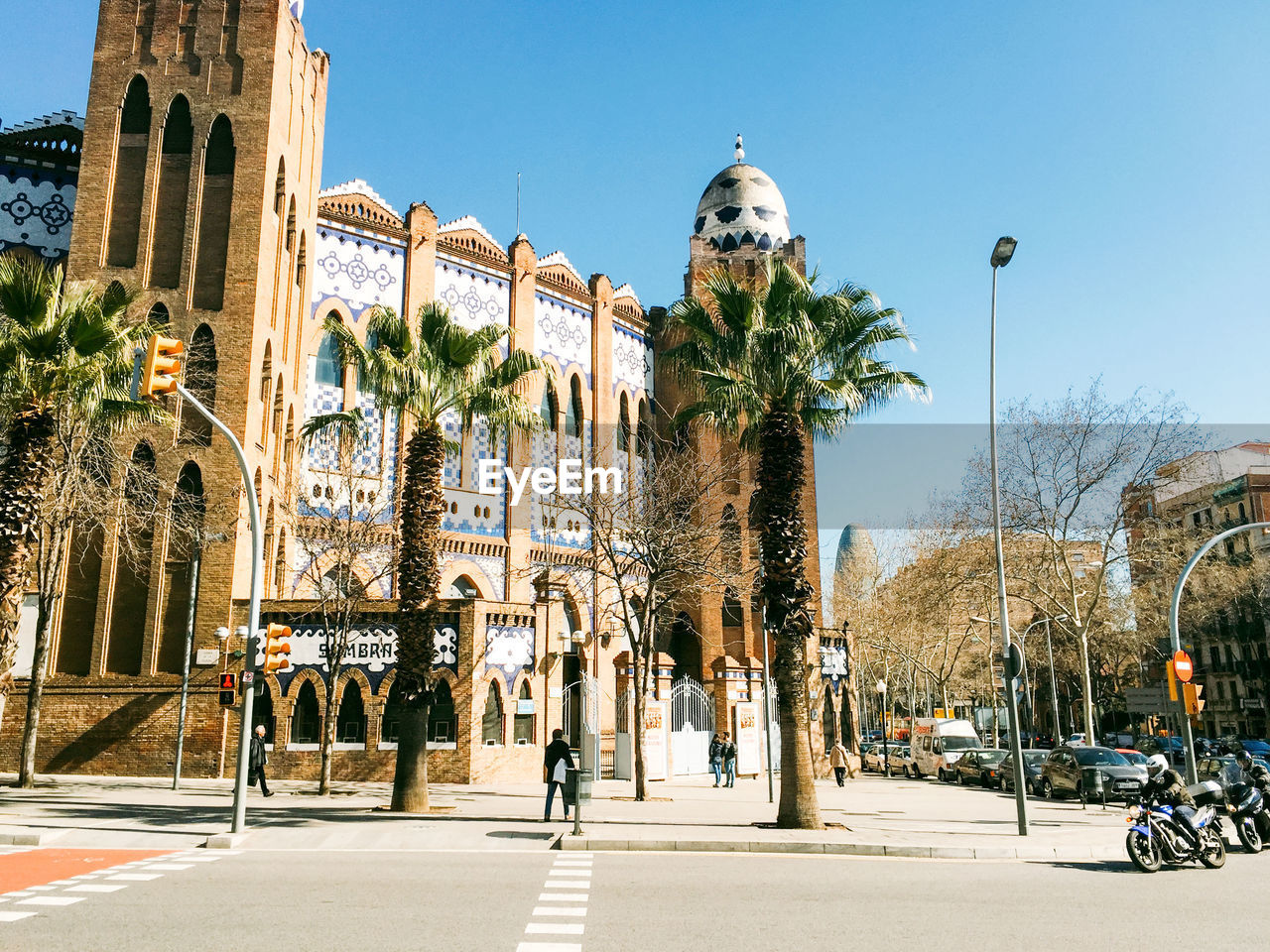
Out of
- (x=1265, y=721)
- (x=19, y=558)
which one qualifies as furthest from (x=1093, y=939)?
(x=1265, y=721)

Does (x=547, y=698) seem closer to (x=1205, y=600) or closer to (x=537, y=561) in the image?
(x=537, y=561)

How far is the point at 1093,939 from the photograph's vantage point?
8.47m

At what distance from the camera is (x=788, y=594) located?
661 inches

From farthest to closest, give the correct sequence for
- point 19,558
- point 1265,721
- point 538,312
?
point 1265,721, point 538,312, point 19,558

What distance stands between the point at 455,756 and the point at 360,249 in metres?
16.7

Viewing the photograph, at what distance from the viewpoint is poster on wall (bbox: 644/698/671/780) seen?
89.2ft

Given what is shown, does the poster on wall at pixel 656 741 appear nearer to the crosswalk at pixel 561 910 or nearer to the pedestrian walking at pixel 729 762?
the pedestrian walking at pixel 729 762

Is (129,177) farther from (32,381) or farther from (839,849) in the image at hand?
(839,849)

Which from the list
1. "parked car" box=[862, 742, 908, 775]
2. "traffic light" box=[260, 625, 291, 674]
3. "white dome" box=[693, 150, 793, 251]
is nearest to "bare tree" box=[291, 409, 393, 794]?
"traffic light" box=[260, 625, 291, 674]

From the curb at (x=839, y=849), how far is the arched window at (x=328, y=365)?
20184mm

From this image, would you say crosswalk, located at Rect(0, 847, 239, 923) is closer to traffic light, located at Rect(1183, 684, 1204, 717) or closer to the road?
the road

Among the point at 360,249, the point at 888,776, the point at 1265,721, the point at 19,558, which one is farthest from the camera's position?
the point at 1265,721

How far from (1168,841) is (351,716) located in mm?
19034

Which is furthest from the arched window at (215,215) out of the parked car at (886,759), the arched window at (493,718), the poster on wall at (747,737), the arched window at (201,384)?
the parked car at (886,759)
